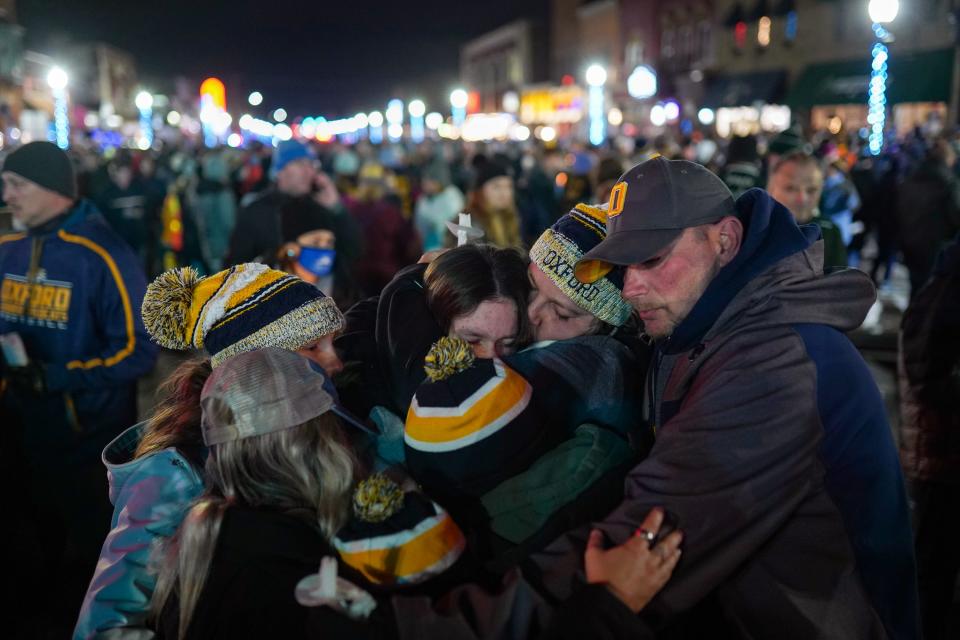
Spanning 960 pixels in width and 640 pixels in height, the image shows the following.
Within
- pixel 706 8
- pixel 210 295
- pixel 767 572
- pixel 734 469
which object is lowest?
pixel 767 572

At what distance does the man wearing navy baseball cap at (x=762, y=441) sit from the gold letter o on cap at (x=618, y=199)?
0.17 feet

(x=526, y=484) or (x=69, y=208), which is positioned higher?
(x=69, y=208)

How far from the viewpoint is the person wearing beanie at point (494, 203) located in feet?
25.0

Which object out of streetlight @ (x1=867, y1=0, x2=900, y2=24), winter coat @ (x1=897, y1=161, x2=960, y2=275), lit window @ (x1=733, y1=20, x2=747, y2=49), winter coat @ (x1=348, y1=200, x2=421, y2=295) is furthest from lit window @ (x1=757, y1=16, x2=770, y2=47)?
winter coat @ (x1=348, y1=200, x2=421, y2=295)

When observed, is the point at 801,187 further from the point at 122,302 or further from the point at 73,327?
the point at 73,327

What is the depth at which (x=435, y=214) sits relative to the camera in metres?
9.67

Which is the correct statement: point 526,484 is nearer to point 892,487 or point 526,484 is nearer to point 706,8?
point 892,487

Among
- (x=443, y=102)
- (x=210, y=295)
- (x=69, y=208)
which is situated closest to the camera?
(x=210, y=295)

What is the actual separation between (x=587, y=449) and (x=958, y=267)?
2.53m

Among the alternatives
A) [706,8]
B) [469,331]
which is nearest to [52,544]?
[469,331]

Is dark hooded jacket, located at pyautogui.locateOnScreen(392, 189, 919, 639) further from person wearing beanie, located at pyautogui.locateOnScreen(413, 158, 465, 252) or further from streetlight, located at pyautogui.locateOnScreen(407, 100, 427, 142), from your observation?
streetlight, located at pyautogui.locateOnScreen(407, 100, 427, 142)

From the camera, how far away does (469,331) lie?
2.82m

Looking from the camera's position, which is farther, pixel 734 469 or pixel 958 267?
pixel 958 267

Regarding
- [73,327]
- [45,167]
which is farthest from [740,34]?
[73,327]
